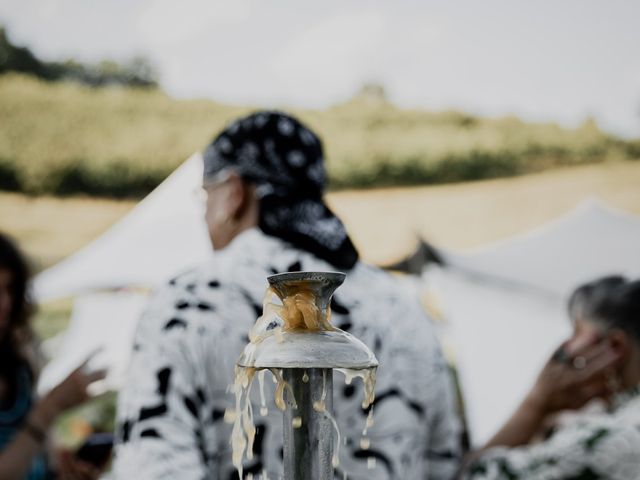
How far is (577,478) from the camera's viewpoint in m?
1.88

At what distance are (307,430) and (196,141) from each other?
16.0 m

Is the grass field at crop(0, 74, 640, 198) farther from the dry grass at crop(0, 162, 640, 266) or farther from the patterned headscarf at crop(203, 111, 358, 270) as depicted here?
the patterned headscarf at crop(203, 111, 358, 270)

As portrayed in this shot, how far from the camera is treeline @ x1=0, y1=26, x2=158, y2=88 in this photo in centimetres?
1691

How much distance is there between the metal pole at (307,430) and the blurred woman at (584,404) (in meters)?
1.29

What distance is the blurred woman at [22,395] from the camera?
7.49 feet

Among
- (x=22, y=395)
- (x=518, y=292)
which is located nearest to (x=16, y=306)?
(x=22, y=395)

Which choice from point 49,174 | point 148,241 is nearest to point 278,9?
point 49,174

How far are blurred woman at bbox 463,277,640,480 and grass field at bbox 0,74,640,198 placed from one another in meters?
13.7

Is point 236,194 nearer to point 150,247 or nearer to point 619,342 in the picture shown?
point 619,342

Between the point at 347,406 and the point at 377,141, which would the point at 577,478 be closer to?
the point at 347,406

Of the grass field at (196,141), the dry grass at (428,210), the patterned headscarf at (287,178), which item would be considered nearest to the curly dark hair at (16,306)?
the patterned headscarf at (287,178)

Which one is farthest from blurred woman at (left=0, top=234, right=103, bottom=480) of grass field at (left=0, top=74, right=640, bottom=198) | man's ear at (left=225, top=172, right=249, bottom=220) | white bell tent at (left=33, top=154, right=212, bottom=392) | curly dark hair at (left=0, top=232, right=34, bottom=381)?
grass field at (left=0, top=74, right=640, bottom=198)

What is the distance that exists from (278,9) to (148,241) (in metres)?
14.1

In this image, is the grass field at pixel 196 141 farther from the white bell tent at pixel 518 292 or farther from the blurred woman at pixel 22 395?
the blurred woman at pixel 22 395
